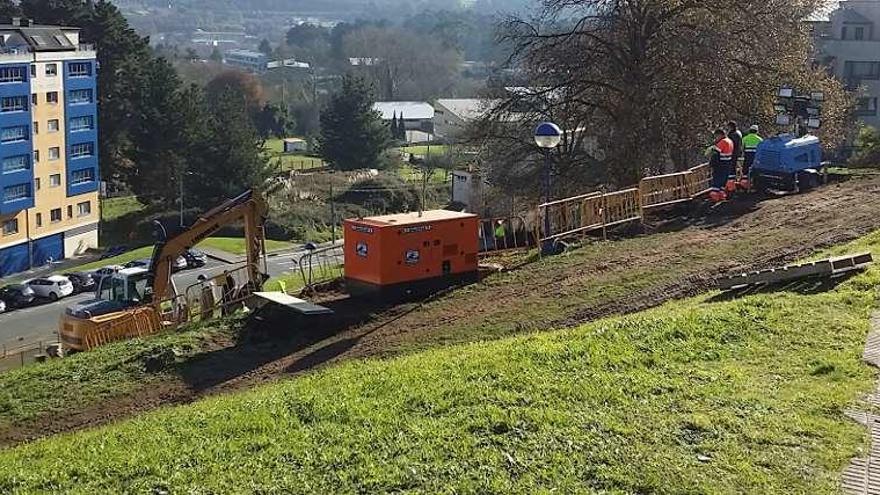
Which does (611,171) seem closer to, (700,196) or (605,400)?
(700,196)

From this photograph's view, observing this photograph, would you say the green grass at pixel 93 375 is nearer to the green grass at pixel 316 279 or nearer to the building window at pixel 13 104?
the green grass at pixel 316 279

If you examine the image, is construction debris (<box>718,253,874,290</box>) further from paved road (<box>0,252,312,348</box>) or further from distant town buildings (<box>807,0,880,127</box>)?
distant town buildings (<box>807,0,880,127</box>)

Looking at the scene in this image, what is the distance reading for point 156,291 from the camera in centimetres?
2602

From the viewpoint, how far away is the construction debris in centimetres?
1591

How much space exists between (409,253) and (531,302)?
3.18 m

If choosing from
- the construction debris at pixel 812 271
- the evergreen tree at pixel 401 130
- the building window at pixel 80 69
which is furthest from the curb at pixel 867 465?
the evergreen tree at pixel 401 130

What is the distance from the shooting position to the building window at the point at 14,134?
5538 centimetres

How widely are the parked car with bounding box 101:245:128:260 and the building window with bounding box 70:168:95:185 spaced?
4.53m

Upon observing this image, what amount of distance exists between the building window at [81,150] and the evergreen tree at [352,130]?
2252cm

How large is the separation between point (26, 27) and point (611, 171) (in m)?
39.1

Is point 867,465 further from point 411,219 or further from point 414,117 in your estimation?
point 414,117

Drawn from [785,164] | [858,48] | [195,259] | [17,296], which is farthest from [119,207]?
[785,164]

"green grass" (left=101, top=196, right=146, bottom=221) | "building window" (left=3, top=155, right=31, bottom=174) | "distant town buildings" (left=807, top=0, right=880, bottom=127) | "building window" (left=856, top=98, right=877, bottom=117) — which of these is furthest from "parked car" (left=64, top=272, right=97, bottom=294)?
"building window" (left=856, top=98, right=877, bottom=117)

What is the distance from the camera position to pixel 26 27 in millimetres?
57781
